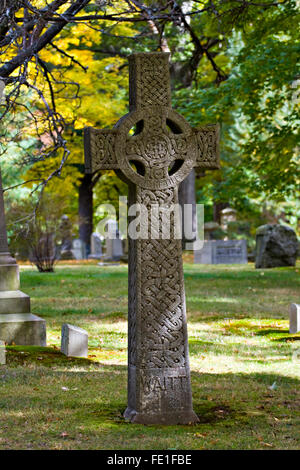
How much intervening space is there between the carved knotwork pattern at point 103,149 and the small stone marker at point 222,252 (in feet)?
72.0

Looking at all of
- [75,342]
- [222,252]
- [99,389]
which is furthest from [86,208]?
[99,389]

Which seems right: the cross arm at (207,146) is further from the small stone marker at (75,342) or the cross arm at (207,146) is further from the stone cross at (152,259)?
the small stone marker at (75,342)

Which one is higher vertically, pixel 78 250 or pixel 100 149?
pixel 100 149

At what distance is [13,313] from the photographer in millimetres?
9703

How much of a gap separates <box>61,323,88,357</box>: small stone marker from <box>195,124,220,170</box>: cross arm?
345 centimetres

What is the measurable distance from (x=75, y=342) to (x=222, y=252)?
19561mm

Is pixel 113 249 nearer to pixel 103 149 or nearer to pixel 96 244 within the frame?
pixel 96 244

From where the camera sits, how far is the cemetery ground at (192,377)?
537 centimetres

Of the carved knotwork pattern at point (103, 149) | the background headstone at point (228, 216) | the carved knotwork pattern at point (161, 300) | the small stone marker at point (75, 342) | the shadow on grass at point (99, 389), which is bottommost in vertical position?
the shadow on grass at point (99, 389)

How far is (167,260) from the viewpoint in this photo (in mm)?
5871

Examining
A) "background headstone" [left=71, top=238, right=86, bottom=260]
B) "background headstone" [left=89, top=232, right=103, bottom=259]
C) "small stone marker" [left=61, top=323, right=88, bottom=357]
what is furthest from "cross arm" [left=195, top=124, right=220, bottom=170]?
"background headstone" [left=71, top=238, right=86, bottom=260]

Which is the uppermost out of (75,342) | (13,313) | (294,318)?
(13,313)

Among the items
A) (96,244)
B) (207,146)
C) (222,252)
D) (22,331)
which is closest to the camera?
(207,146)

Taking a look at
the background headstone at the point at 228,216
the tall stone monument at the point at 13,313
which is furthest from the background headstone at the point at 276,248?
the tall stone monument at the point at 13,313
